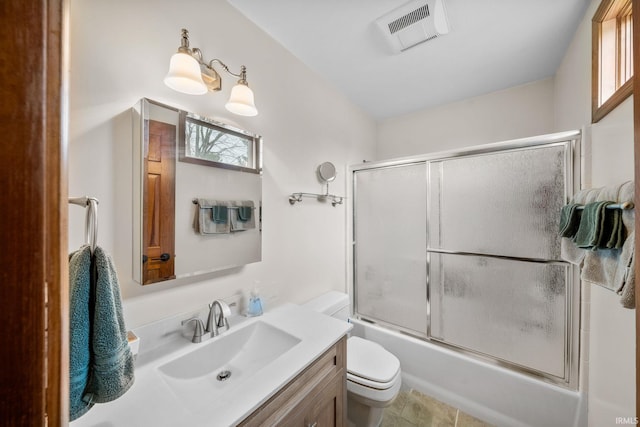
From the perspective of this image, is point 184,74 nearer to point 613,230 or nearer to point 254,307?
point 254,307

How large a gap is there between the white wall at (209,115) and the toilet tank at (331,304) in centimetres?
8

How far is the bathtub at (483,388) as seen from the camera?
138 cm

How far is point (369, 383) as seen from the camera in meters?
1.32

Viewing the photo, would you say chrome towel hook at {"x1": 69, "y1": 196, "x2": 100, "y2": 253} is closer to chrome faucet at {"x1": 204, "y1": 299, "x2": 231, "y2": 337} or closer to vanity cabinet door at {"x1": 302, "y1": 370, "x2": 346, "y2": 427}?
chrome faucet at {"x1": 204, "y1": 299, "x2": 231, "y2": 337}

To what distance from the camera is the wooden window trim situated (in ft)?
3.28

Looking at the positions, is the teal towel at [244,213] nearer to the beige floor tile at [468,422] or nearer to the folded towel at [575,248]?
the folded towel at [575,248]

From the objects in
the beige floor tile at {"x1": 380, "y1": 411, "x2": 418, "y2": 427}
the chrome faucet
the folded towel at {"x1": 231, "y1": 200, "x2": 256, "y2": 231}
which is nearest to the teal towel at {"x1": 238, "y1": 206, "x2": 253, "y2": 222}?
the folded towel at {"x1": 231, "y1": 200, "x2": 256, "y2": 231}

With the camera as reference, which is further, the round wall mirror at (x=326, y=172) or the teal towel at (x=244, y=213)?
the round wall mirror at (x=326, y=172)

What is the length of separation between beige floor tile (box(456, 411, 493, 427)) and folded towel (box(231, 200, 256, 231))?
6.08ft

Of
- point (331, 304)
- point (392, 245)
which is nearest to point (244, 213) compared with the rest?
point (331, 304)

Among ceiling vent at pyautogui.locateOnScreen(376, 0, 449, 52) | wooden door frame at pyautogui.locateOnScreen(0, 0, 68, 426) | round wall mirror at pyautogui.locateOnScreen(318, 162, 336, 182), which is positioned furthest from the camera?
round wall mirror at pyautogui.locateOnScreen(318, 162, 336, 182)

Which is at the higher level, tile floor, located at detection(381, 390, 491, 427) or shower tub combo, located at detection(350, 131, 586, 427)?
shower tub combo, located at detection(350, 131, 586, 427)

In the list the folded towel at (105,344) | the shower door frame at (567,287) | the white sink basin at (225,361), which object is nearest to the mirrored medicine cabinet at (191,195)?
the white sink basin at (225,361)

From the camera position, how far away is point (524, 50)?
1598 mm
